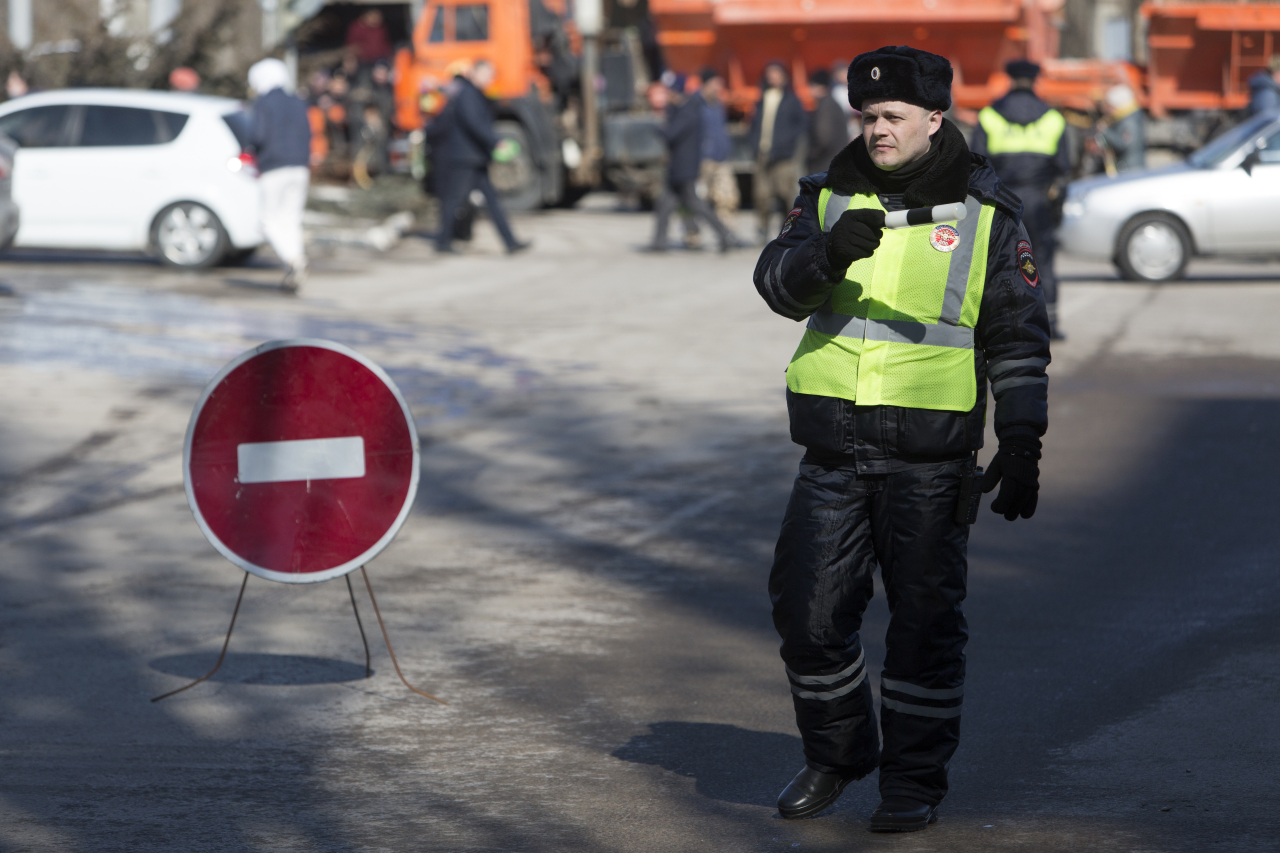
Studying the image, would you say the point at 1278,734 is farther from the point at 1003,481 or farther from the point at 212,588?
the point at 212,588

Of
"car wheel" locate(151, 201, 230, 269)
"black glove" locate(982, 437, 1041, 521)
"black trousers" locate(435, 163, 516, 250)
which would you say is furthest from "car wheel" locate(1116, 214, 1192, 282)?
"black glove" locate(982, 437, 1041, 521)

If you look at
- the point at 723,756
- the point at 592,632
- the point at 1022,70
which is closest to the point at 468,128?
the point at 1022,70

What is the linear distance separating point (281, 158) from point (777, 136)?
6.32m

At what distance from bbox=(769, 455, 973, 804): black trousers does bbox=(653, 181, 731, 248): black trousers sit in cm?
1558

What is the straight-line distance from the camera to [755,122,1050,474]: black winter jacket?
3947 mm

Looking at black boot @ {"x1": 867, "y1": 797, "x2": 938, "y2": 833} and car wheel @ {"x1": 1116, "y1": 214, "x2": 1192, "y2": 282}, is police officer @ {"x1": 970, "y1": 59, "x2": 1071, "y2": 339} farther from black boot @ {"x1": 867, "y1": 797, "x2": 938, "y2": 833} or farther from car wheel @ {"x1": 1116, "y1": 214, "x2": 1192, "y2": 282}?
black boot @ {"x1": 867, "y1": 797, "x2": 938, "y2": 833}

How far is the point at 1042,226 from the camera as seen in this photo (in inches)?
465

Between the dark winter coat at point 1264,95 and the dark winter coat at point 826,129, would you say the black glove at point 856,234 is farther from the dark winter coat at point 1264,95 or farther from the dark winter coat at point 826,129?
the dark winter coat at point 1264,95

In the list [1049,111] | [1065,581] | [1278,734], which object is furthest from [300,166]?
[1278,734]

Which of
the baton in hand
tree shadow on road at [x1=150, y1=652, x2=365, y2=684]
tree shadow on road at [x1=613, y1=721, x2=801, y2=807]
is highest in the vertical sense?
the baton in hand

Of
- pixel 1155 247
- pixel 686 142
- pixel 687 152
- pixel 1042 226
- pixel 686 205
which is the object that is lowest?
pixel 1155 247

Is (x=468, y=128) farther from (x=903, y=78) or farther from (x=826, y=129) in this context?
(x=903, y=78)

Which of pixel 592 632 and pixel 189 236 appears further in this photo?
pixel 189 236

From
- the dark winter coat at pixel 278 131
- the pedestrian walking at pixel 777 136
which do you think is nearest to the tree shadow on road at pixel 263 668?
the dark winter coat at pixel 278 131
